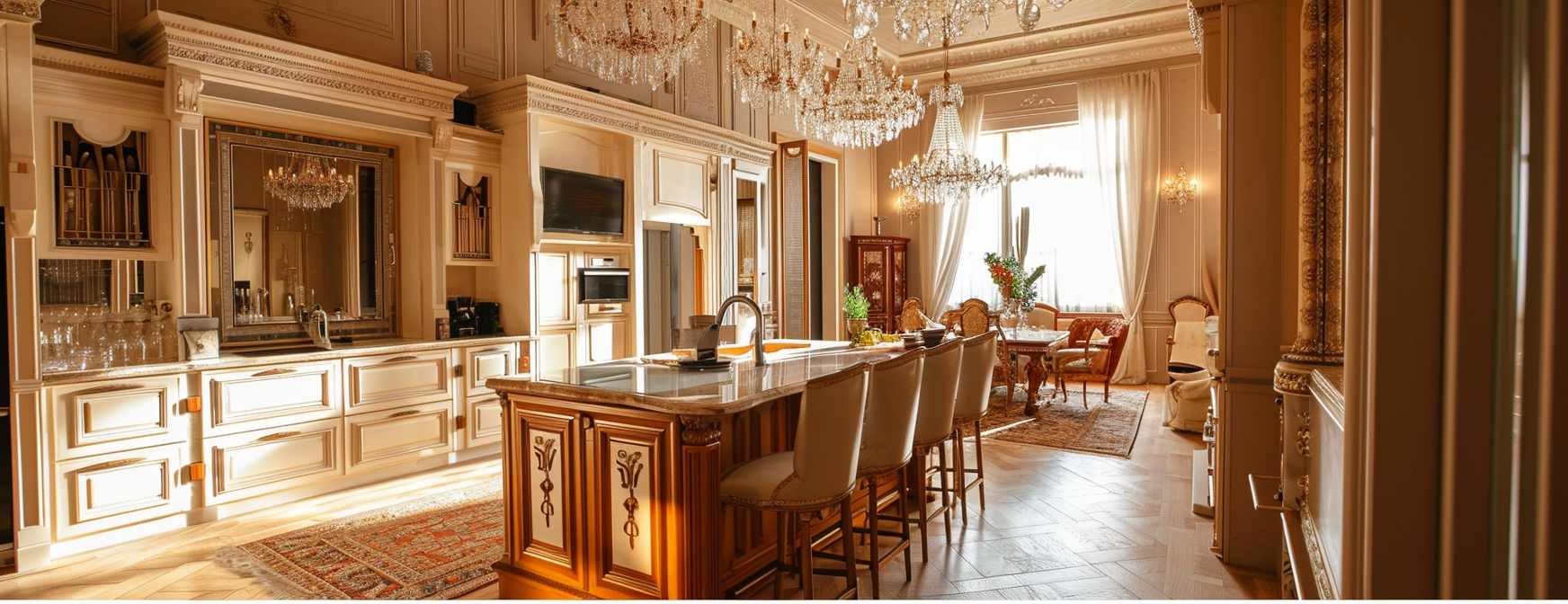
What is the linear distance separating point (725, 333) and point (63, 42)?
370 cm

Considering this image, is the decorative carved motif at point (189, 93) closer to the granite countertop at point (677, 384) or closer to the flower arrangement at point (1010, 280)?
the granite countertop at point (677, 384)

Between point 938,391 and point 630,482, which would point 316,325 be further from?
point 938,391

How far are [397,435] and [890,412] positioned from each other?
11.3ft

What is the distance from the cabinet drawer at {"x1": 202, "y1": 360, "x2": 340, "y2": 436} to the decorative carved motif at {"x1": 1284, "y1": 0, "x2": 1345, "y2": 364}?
4.73 metres

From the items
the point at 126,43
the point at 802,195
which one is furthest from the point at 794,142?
the point at 126,43


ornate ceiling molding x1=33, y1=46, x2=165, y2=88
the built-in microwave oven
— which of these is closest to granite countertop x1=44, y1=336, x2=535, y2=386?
the built-in microwave oven

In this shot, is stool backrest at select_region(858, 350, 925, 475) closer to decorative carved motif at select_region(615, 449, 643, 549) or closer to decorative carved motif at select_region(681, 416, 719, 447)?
decorative carved motif at select_region(681, 416, 719, 447)

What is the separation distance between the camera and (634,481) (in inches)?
103

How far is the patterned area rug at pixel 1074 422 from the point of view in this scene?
19.2ft

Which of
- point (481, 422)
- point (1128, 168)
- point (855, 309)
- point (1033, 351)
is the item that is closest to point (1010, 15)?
point (1128, 168)

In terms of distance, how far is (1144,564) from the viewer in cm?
333

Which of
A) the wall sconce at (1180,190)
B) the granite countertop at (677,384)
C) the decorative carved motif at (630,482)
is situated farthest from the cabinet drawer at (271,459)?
the wall sconce at (1180,190)

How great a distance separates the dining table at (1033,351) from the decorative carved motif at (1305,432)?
4512mm

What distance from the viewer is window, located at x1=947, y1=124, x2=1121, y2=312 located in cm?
987
